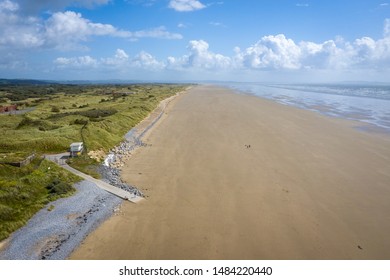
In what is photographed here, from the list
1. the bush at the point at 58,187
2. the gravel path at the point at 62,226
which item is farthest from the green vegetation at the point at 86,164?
the gravel path at the point at 62,226

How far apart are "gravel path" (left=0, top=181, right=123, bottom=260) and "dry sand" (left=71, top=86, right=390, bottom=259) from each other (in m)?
0.65

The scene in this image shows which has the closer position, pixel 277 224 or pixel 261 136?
pixel 277 224

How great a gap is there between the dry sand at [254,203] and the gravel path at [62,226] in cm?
65

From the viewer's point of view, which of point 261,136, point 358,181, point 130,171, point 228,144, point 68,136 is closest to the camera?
point 358,181

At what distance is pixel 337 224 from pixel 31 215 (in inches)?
641

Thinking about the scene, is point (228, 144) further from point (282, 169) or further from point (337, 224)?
point (337, 224)

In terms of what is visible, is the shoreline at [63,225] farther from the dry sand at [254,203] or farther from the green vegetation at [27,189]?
the dry sand at [254,203]

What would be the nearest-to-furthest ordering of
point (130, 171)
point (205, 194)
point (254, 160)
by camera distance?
1. point (205, 194)
2. point (130, 171)
3. point (254, 160)

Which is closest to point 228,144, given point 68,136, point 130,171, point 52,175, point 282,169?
point 282,169

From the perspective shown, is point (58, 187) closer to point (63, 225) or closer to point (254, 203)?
point (63, 225)

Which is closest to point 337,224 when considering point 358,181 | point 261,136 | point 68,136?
point 358,181

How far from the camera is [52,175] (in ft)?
71.5

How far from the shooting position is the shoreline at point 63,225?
13.8 m

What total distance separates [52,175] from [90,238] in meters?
8.51
